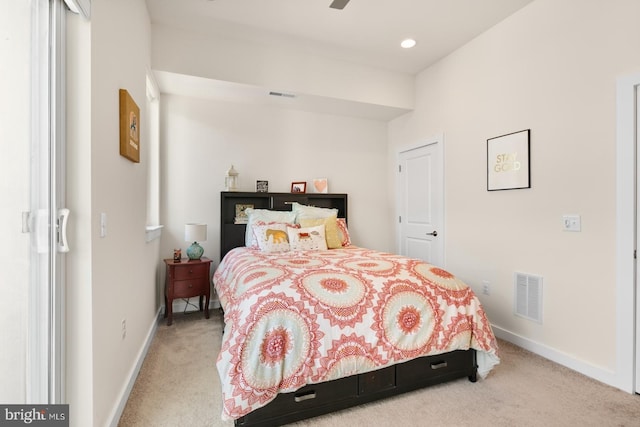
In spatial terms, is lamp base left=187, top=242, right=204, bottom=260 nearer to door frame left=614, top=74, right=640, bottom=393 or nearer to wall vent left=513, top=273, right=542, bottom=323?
Result: wall vent left=513, top=273, right=542, bottom=323

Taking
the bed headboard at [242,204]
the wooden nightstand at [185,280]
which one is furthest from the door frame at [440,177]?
the wooden nightstand at [185,280]

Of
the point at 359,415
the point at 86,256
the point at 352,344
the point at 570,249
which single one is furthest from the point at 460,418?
the point at 86,256

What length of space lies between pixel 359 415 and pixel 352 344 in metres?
0.42

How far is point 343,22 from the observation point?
289 centimetres

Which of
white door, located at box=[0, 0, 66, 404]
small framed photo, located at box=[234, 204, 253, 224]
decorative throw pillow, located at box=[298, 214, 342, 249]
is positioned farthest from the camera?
small framed photo, located at box=[234, 204, 253, 224]

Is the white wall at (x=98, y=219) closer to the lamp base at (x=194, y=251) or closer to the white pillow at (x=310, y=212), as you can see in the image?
the lamp base at (x=194, y=251)

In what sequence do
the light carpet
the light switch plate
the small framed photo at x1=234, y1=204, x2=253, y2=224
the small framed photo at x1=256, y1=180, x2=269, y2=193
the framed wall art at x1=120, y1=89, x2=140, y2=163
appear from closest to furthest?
the light carpet, the framed wall art at x1=120, y1=89, x2=140, y2=163, the light switch plate, the small framed photo at x1=234, y1=204, x2=253, y2=224, the small framed photo at x1=256, y1=180, x2=269, y2=193

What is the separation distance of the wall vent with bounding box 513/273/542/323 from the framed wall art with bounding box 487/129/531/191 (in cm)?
80

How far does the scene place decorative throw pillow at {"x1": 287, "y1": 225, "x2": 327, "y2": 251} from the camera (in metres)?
3.07

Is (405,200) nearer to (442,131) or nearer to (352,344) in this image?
(442,131)

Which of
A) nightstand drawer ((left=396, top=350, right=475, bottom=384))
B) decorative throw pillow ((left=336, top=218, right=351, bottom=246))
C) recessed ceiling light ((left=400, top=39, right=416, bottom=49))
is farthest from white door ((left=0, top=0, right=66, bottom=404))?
recessed ceiling light ((left=400, top=39, right=416, bottom=49))

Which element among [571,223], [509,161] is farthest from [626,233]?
[509,161]

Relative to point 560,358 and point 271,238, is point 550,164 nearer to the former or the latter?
point 560,358

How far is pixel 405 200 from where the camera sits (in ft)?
13.7
